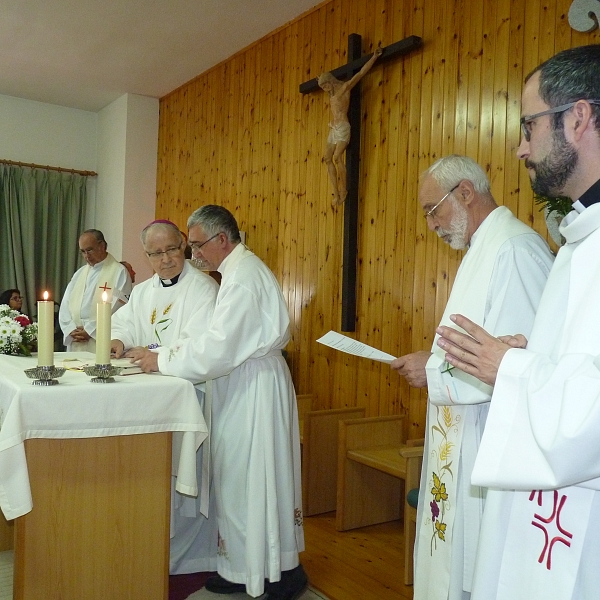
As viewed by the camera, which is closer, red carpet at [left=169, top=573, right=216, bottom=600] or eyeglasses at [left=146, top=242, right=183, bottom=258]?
red carpet at [left=169, top=573, right=216, bottom=600]

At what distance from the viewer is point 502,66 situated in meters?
3.57

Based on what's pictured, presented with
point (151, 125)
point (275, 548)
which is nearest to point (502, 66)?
point (275, 548)

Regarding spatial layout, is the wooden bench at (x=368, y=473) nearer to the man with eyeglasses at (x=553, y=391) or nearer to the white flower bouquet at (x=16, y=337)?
→ the white flower bouquet at (x=16, y=337)

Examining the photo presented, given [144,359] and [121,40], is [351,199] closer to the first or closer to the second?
[144,359]

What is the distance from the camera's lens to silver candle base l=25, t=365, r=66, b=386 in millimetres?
2244

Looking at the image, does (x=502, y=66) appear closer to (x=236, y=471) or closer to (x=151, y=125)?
(x=236, y=471)

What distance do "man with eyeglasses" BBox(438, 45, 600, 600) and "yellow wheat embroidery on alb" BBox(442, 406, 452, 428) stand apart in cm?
64

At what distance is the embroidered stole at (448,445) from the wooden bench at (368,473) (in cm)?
→ 147

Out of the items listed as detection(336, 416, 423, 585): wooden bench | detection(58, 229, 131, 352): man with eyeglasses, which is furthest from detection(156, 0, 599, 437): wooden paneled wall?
detection(58, 229, 131, 352): man with eyeglasses

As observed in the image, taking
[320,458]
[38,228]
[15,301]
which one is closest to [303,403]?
[320,458]

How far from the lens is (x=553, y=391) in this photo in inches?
A: 46.6

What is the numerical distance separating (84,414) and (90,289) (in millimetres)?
3689

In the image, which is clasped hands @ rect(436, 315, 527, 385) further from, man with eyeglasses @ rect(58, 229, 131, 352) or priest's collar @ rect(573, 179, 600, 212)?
man with eyeglasses @ rect(58, 229, 131, 352)

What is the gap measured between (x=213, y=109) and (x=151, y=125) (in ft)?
4.35
